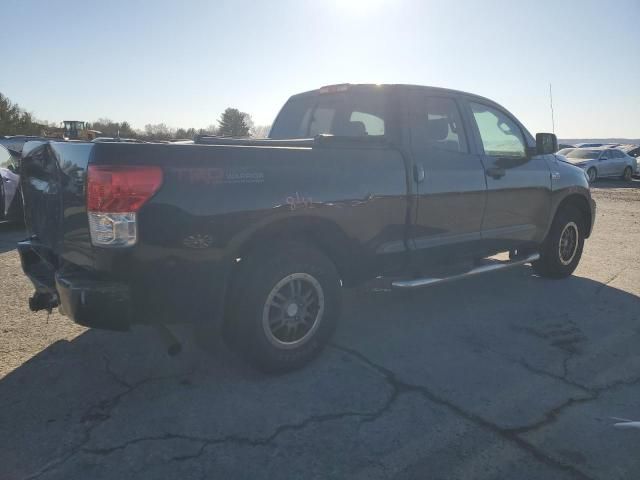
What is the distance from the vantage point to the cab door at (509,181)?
4801 mm

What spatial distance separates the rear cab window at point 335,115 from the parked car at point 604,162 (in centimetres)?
2053

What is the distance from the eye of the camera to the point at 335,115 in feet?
15.3

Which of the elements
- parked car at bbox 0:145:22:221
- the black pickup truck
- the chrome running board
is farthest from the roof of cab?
parked car at bbox 0:145:22:221

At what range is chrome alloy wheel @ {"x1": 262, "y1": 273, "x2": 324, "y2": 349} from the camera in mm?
3297

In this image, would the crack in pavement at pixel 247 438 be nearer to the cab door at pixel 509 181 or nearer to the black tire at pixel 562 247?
the cab door at pixel 509 181

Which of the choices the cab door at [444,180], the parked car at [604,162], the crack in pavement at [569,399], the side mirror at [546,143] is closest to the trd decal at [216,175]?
the cab door at [444,180]

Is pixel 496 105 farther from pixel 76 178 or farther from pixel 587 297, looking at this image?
pixel 76 178

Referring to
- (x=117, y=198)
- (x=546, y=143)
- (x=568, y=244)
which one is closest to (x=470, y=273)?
(x=546, y=143)

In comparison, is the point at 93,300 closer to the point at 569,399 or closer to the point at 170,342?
the point at 170,342

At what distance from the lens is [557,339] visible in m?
4.13

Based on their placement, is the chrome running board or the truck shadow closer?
the truck shadow

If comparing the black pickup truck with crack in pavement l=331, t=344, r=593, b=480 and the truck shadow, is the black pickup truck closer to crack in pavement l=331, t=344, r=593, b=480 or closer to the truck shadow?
the truck shadow

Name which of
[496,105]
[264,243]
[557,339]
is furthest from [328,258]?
[496,105]

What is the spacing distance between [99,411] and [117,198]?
4.06 ft
